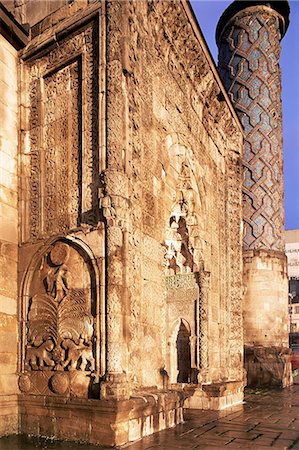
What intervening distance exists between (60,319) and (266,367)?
886 cm

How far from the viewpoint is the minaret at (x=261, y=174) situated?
13602mm

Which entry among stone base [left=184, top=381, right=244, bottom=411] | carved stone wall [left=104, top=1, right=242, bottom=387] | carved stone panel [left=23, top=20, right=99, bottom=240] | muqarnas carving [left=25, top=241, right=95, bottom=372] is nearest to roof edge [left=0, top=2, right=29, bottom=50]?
carved stone panel [left=23, top=20, right=99, bottom=240]

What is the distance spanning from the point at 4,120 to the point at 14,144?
343mm

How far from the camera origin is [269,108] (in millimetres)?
14414

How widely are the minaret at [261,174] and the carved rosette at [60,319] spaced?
8604mm

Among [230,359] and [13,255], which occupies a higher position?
[13,255]

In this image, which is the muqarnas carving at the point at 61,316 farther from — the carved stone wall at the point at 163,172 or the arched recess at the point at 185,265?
the arched recess at the point at 185,265

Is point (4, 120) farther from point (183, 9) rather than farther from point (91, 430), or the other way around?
point (91, 430)

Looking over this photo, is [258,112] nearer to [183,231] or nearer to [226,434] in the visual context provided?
[183,231]

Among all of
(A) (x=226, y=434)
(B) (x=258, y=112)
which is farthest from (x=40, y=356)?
(B) (x=258, y=112)

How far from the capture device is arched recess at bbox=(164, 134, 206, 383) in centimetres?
861

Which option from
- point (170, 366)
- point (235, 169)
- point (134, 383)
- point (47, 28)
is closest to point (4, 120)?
point (47, 28)

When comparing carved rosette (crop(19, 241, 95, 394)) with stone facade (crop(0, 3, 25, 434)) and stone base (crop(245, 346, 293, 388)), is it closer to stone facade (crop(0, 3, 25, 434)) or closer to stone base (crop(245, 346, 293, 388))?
stone facade (crop(0, 3, 25, 434))

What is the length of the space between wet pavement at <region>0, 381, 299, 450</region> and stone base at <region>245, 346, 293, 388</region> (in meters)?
4.33
